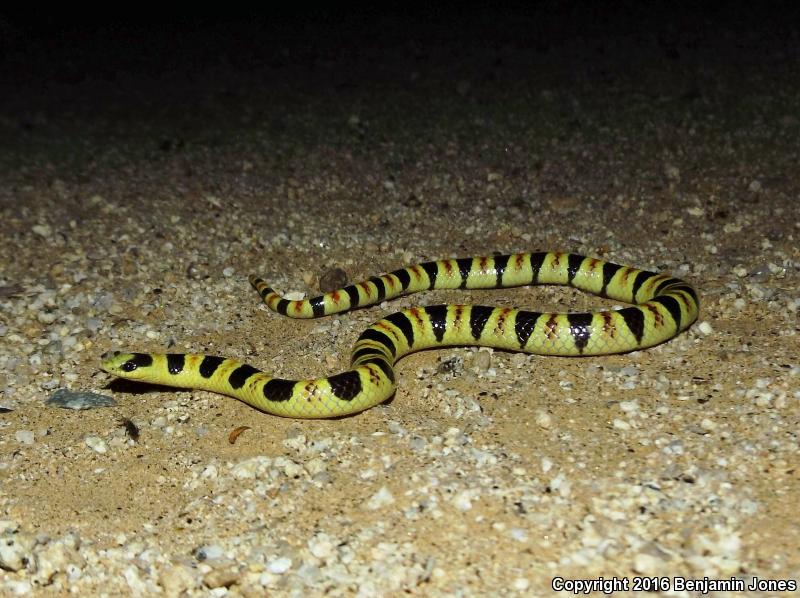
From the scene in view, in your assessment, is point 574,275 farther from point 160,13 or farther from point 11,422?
point 160,13

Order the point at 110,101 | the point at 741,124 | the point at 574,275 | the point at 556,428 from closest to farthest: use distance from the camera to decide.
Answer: the point at 556,428 < the point at 574,275 < the point at 741,124 < the point at 110,101

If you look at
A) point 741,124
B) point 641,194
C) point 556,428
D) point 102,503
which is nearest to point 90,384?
point 102,503

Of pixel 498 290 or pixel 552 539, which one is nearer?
pixel 552 539

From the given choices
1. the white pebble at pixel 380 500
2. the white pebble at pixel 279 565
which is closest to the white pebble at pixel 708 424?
the white pebble at pixel 380 500

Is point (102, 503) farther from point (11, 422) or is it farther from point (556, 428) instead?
point (556, 428)

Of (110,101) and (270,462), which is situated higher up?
(110,101)

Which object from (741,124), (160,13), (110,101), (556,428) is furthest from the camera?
(160,13)

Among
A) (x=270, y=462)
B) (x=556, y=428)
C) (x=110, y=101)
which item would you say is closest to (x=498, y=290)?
(x=556, y=428)

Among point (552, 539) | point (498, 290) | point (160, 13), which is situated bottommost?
point (552, 539)
